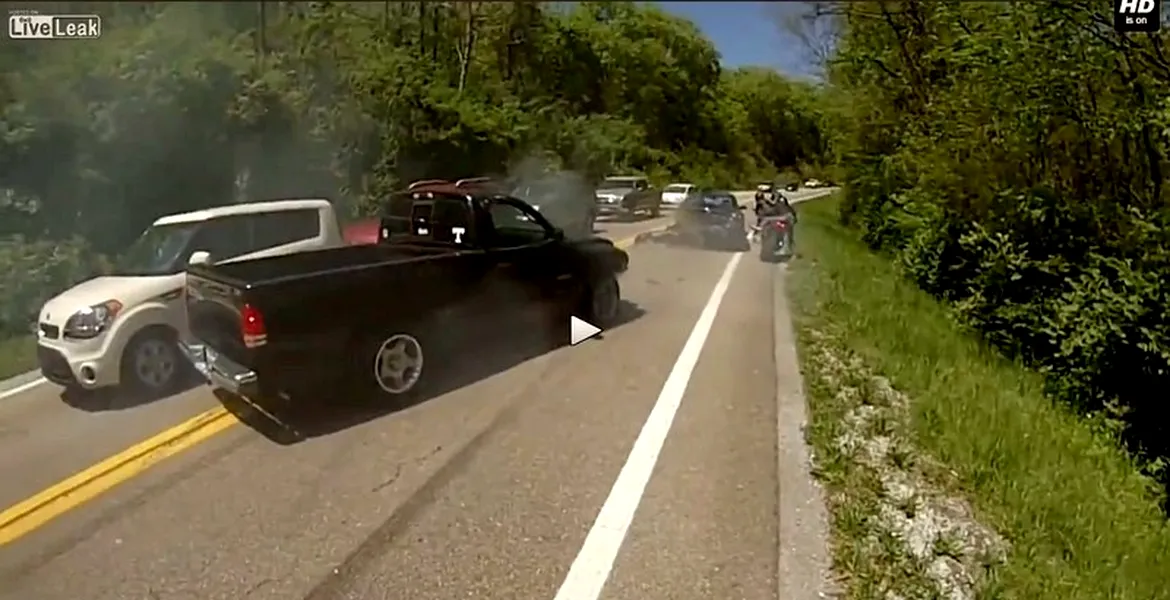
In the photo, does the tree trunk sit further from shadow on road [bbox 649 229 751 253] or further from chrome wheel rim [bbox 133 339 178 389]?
chrome wheel rim [bbox 133 339 178 389]

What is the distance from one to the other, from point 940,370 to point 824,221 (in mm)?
23691

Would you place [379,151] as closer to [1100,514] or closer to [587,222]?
[587,222]

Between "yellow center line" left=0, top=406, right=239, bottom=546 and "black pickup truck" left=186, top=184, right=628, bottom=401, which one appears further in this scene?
"black pickup truck" left=186, top=184, right=628, bottom=401

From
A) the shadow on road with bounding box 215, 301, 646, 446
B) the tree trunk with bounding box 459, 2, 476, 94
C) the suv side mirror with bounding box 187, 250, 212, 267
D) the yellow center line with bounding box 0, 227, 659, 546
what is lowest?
the yellow center line with bounding box 0, 227, 659, 546

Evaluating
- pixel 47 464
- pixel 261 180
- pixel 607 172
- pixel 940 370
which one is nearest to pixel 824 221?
pixel 607 172

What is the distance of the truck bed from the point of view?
6.71m

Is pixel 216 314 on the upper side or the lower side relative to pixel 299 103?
lower

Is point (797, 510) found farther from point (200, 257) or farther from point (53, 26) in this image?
point (200, 257)

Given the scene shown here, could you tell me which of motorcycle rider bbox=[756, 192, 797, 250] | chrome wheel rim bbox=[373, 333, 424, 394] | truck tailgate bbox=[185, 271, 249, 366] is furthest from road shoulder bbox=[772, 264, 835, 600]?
motorcycle rider bbox=[756, 192, 797, 250]

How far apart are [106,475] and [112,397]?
2.02 m

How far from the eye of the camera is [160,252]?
8414 mm

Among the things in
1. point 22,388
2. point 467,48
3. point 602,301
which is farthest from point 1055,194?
point 467,48

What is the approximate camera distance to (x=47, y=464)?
6.03 metres

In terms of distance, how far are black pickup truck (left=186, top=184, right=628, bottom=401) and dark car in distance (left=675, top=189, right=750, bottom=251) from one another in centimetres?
1160
